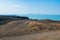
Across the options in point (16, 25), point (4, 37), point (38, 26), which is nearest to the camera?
point (4, 37)

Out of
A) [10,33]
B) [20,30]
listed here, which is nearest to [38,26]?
[20,30]

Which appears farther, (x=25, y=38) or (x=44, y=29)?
(x=44, y=29)

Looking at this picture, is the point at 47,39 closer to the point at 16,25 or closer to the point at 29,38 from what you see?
the point at 29,38

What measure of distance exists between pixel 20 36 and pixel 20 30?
5.31 feet

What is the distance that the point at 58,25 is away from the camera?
17266mm

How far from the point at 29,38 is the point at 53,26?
410cm

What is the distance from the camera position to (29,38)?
13.6m

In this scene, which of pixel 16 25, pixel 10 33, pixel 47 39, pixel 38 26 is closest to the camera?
pixel 47 39

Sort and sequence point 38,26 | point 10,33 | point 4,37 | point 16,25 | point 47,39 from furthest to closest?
1. point 16,25
2. point 38,26
3. point 10,33
4. point 4,37
5. point 47,39

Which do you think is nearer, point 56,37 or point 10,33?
point 56,37

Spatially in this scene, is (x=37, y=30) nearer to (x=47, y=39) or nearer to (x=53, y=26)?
(x=53, y=26)

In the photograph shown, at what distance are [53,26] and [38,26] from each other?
1.52m

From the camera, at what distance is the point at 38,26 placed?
1652cm

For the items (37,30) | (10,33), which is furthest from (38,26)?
Result: (10,33)
